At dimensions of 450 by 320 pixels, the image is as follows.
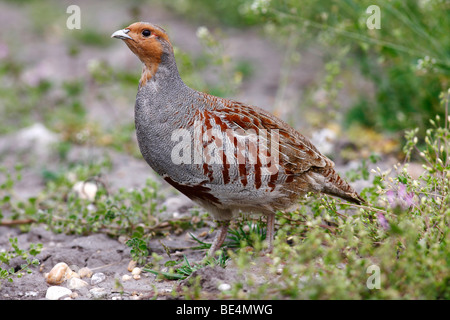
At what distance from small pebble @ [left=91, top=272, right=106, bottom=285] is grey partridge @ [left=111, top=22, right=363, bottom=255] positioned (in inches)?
32.2

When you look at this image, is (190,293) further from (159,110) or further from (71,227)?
(71,227)

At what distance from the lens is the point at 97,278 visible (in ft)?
11.4

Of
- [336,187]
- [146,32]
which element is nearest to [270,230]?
[336,187]

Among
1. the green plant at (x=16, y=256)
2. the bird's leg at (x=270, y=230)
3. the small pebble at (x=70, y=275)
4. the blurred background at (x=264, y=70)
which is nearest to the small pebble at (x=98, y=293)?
the small pebble at (x=70, y=275)

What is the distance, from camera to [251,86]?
317 inches

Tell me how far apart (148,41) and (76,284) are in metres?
1.62

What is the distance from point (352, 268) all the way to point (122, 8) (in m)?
10.2

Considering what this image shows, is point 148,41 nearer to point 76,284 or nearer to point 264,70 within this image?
point 76,284

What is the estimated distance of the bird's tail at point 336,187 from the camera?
11.8 ft

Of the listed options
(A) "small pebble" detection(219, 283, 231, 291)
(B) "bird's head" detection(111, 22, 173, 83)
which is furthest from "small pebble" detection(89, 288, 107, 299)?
(B) "bird's head" detection(111, 22, 173, 83)

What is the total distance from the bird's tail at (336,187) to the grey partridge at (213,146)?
91 mm

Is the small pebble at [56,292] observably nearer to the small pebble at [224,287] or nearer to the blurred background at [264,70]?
the small pebble at [224,287]

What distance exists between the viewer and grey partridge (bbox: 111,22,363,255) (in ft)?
10.4
